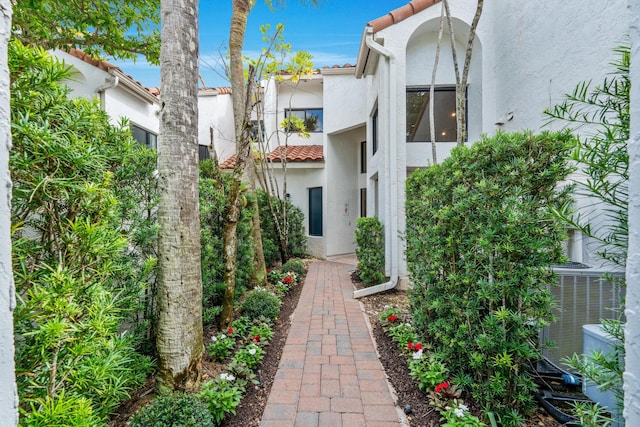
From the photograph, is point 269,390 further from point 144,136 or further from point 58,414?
point 144,136

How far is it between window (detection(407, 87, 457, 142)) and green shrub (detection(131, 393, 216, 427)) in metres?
7.33

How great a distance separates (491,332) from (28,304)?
3.48 meters

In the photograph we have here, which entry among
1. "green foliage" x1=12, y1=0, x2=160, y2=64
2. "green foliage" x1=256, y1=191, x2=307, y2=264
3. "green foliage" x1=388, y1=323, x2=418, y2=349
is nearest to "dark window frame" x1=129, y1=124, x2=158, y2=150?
"green foliage" x1=12, y1=0, x2=160, y2=64

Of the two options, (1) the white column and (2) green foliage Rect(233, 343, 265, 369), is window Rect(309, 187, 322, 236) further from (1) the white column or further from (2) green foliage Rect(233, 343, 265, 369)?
(1) the white column

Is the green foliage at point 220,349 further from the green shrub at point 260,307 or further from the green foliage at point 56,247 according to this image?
the green foliage at point 56,247

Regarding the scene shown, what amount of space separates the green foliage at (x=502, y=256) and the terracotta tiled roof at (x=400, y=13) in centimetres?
535

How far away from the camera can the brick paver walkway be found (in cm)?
293

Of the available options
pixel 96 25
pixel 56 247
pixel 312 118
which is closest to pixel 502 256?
pixel 56 247

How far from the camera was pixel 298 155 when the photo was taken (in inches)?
476

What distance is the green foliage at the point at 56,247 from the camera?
1558mm

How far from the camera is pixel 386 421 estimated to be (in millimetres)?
2865

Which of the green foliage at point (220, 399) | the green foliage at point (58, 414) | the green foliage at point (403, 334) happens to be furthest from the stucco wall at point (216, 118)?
the green foliage at point (58, 414)

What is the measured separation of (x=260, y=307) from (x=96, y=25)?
5.71 m

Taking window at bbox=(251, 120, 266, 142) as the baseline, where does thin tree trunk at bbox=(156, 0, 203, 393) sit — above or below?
below
